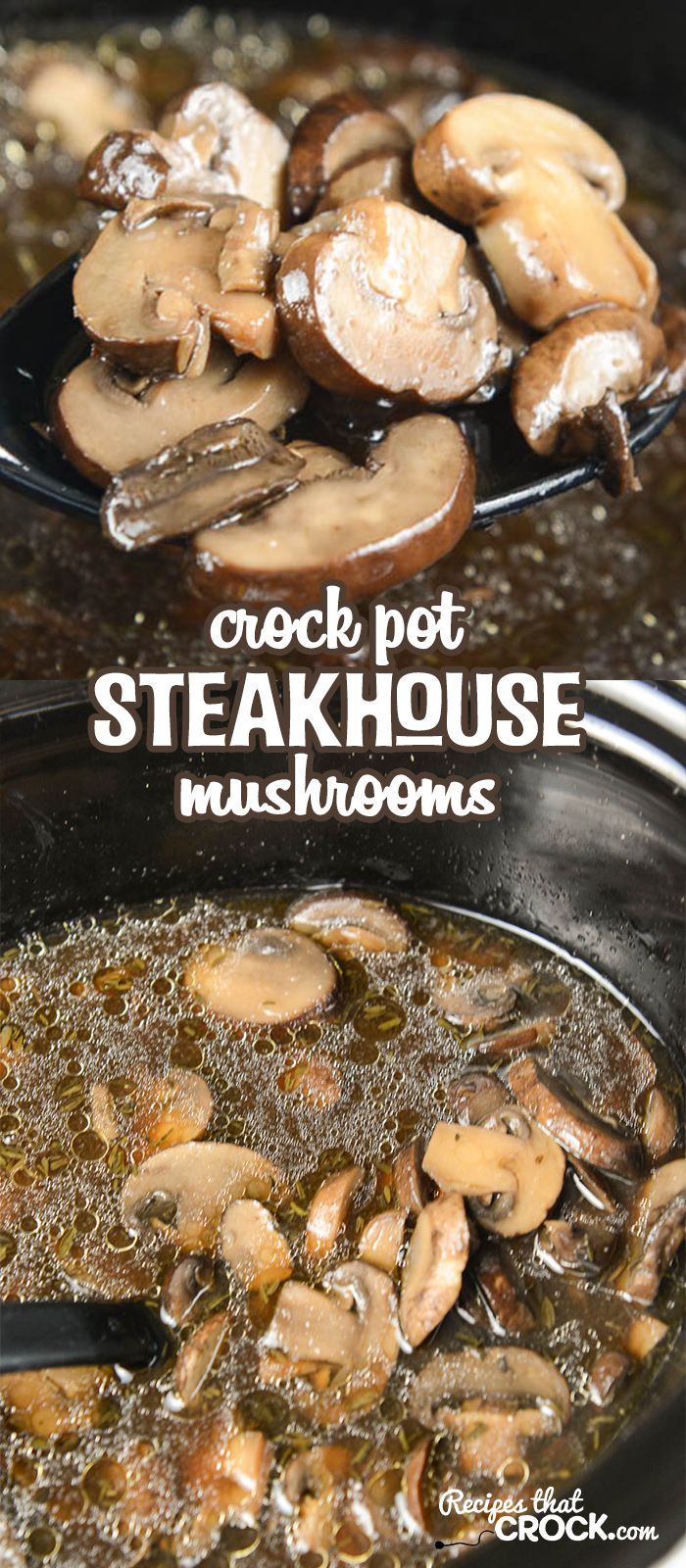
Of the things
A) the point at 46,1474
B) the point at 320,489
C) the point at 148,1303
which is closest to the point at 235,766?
the point at 320,489

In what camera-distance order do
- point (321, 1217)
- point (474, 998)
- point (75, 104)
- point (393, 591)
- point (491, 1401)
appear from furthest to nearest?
point (75, 104)
point (393, 591)
point (474, 998)
point (321, 1217)
point (491, 1401)

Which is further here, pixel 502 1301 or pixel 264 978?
pixel 264 978

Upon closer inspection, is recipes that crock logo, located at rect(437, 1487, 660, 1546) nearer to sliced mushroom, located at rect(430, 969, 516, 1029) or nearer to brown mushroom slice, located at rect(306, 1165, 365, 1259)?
brown mushroom slice, located at rect(306, 1165, 365, 1259)

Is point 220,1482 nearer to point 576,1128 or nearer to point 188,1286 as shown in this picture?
point 188,1286

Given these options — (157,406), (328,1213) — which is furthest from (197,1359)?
(157,406)

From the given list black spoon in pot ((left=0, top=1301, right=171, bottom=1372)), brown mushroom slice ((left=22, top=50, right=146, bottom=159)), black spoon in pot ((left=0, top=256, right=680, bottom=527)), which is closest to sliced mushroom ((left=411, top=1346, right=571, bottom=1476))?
black spoon in pot ((left=0, top=1301, right=171, bottom=1372))

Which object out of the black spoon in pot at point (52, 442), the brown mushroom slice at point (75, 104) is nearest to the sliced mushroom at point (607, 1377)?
the black spoon in pot at point (52, 442)

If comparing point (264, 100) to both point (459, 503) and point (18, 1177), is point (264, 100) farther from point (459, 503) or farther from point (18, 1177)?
point (18, 1177)
